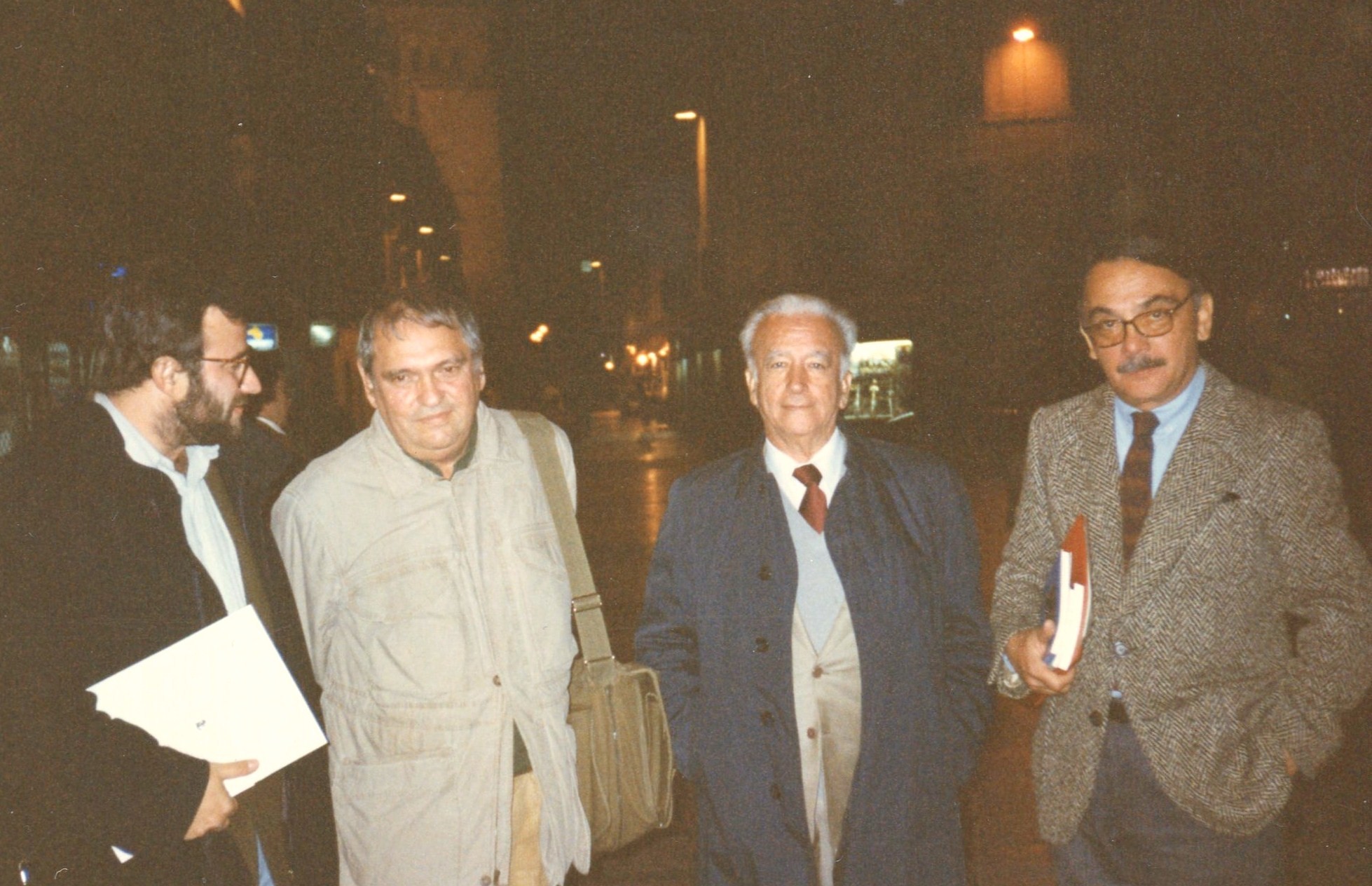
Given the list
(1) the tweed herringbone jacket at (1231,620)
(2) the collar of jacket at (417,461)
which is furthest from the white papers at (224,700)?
(1) the tweed herringbone jacket at (1231,620)

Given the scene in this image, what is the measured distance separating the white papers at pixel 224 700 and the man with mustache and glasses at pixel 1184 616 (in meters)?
1.82

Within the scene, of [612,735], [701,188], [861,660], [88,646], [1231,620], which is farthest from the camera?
[701,188]

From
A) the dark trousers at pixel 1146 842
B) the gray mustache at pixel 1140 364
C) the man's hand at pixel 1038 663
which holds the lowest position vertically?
the dark trousers at pixel 1146 842

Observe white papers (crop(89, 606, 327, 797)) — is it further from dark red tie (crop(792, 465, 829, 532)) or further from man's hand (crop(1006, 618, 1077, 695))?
man's hand (crop(1006, 618, 1077, 695))

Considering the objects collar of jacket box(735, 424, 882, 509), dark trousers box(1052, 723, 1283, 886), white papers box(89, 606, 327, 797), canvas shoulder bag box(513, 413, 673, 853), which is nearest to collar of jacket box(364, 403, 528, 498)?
canvas shoulder bag box(513, 413, 673, 853)

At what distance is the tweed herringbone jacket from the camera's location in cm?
200

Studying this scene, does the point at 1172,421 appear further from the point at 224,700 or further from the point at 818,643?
the point at 224,700

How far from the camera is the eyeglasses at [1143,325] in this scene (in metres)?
2.19

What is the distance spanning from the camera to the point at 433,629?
92.4 inches

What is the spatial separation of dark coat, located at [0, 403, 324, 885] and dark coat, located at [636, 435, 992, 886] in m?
1.21

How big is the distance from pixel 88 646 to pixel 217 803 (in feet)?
1.46

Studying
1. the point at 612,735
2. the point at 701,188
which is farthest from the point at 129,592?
the point at 701,188

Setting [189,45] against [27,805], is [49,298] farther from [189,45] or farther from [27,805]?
[27,805]

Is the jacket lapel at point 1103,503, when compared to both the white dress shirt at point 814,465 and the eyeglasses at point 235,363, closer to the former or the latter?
the white dress shirt at point 814,465
